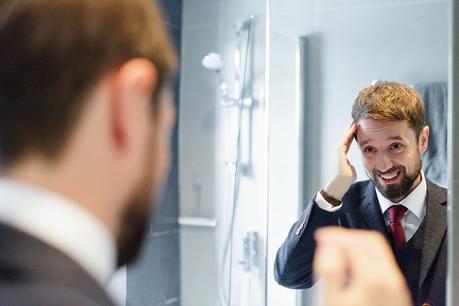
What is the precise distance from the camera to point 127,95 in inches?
14.6

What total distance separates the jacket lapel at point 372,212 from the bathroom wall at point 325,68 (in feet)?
0.13

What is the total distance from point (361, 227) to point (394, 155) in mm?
156

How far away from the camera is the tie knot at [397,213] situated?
1.13 meters

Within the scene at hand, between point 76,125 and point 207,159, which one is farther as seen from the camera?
point 207,159

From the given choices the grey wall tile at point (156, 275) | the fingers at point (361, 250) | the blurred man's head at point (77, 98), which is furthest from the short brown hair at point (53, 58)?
the grey wall tile at point (156, 275)

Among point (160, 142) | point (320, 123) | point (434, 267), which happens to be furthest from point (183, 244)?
point (160, 142)

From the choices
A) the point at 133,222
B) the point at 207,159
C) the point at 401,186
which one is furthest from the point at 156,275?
the point at 133,222

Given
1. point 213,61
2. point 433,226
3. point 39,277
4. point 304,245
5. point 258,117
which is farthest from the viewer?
point 213,61

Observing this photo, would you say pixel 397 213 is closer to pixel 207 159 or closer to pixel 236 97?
pixel 236 97

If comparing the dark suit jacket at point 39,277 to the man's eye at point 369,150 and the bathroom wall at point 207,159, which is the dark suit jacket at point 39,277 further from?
the bathroom wall at point 207,159

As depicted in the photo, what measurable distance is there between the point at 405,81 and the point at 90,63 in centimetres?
90

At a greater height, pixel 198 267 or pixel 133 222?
pixel 133 222

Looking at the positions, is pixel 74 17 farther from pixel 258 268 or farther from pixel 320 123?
pixel 258 268

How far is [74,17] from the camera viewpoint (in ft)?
1.20
